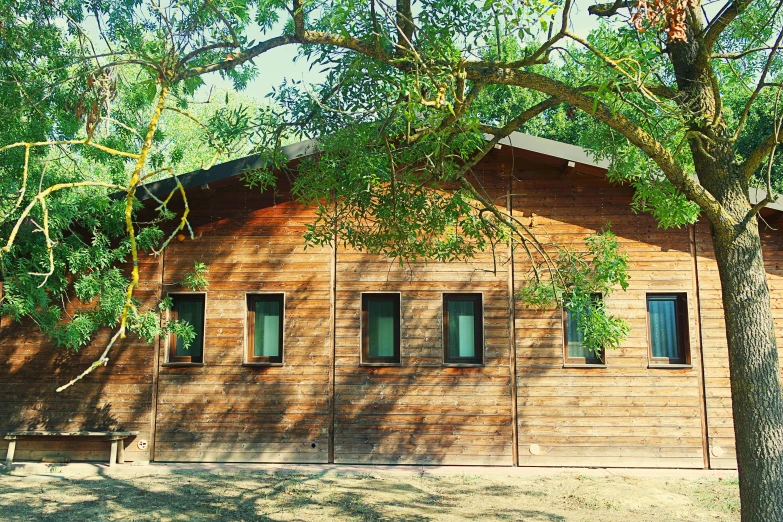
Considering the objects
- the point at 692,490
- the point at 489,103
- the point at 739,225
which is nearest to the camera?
the point at 739,225

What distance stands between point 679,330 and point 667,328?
0.57 feet

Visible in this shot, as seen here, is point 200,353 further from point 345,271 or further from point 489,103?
point 489,103

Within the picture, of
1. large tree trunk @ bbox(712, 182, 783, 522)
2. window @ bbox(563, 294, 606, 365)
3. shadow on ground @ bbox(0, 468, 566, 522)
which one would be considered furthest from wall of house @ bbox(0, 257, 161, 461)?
large tree trunk @ bbox(712, 182, 783, 522)

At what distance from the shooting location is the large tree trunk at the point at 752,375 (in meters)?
5.13

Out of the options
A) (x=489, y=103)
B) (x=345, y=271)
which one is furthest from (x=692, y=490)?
(x=489, y=103)

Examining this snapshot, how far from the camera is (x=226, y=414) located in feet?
33.5

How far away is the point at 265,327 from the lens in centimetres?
1055

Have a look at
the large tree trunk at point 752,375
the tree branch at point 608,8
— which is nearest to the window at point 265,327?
the tree branch at point 608,8

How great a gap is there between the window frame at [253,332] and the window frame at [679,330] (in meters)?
5.19

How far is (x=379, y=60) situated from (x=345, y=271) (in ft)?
17.2

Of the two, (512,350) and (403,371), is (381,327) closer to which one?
(403,371)

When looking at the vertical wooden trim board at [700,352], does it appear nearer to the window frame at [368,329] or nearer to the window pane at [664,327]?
the window pane at [664,327]

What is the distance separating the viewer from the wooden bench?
988 centimetres

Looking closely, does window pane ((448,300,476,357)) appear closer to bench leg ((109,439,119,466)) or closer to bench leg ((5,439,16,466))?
bench leg ((109,439,119,466))
